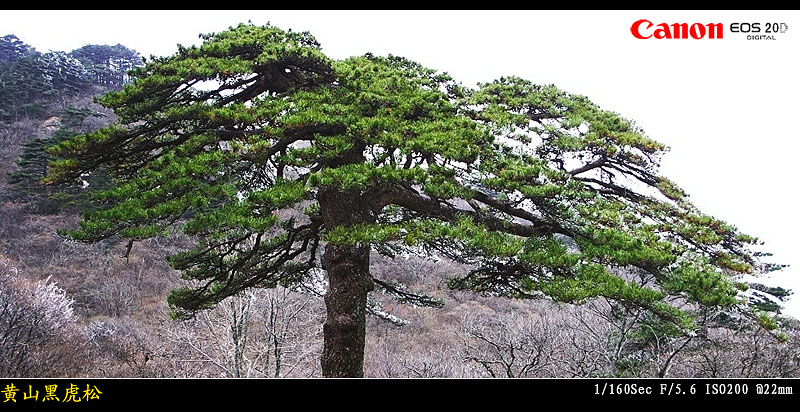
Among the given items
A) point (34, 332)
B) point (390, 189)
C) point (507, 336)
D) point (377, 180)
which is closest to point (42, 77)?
point (34, 332)

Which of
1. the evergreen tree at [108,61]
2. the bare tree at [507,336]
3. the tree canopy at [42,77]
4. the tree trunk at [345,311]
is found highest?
the evergreen tree at [108,61]

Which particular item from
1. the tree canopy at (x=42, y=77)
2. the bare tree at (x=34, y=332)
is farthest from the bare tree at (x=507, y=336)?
the tree canopy at (x=42, y=77)

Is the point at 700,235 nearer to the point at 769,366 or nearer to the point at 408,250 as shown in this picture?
the point at 408,250

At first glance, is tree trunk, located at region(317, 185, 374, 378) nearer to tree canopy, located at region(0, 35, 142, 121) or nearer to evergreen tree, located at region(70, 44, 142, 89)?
tree canopy, located at region(0, 35, 142, 121)

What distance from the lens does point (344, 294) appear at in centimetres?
504

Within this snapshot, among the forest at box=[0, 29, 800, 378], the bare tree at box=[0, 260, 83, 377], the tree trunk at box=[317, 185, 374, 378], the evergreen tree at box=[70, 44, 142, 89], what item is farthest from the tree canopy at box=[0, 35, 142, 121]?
the tree trunk at box=[317, 185, 374, 378]

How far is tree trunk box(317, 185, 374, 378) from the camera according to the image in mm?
4938

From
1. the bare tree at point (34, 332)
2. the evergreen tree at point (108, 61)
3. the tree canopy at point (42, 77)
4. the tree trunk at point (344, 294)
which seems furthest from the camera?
the evergreen tree at point (108, 61)

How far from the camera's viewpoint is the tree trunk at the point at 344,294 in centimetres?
494

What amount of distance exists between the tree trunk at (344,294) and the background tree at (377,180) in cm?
2

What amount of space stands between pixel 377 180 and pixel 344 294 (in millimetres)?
1561

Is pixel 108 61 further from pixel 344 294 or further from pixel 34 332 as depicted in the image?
pixel 344 294

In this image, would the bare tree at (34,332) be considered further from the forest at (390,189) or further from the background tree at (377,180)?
the background tree at (377,180)
